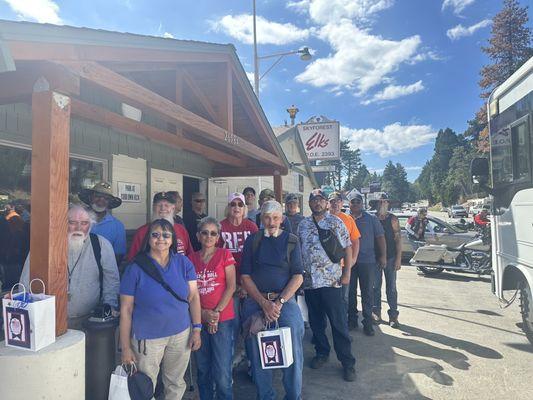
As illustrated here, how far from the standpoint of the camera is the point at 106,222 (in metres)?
3.52

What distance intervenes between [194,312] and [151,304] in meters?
0.35

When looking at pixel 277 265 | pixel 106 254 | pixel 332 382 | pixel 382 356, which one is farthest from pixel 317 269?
pixel 106 254

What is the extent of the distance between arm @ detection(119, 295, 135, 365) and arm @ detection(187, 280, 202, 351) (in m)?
0.40

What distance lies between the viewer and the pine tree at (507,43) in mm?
30234

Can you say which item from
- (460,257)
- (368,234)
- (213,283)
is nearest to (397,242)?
(368,234)

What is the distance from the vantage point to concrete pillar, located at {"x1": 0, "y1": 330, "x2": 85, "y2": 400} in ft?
6.73

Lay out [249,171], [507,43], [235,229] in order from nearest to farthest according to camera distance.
Answer: [235,229] → [249,171] → [507,43]

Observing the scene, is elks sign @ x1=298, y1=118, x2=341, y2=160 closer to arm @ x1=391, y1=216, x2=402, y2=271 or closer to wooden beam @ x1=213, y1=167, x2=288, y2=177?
wooden beam @ x1=213, y1=167, x2=288, y2=177

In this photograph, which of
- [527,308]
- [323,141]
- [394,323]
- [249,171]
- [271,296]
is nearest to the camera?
[271,296]

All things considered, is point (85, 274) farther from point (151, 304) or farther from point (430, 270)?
point (430, 270)

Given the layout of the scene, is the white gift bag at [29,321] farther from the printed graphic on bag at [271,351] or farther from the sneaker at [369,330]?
the sneaker at [369,330]

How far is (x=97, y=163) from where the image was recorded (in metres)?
5.52

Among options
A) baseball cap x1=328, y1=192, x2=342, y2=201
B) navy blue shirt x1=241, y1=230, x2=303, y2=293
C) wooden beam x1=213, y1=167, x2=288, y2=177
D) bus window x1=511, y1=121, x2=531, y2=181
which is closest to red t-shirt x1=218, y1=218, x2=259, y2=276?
navy blue shirt x1=241, y1=230, x2=303, y2=293

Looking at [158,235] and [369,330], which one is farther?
[369,330]
